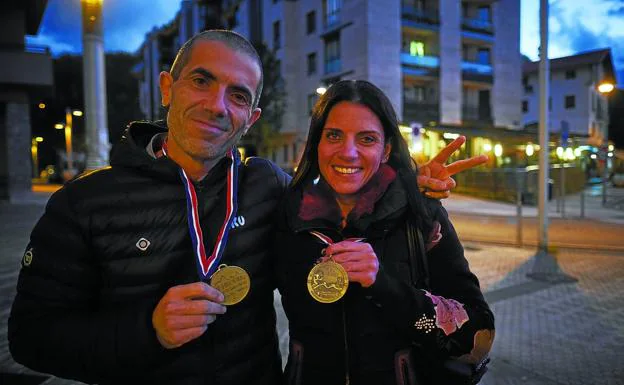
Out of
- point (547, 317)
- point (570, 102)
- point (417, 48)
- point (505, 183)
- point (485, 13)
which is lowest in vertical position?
point (547, 317)

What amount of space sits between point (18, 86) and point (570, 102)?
49762 mm

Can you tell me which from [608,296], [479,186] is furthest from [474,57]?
[608,296]

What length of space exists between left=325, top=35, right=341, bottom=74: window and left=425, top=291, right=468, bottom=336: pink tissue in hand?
1226 inches

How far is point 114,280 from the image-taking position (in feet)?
5.71

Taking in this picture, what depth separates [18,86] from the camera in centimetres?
2034

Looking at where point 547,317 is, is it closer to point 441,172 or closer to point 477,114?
point 441,172

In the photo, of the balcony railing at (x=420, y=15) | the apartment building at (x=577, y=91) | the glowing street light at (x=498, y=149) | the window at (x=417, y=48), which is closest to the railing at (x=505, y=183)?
the glowing street light at (x=498, y=149)

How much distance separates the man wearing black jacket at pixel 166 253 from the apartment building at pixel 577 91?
49431 mm

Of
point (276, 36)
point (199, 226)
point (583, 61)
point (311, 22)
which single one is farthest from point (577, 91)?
point (199, 226)

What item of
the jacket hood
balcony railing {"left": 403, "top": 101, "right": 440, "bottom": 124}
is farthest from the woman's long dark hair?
balcony railing {"left": 403, "top": 101, "right": 440, "bottom": 124}

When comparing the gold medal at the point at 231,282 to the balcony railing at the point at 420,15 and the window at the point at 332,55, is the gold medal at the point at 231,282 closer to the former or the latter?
the window at the point at 332,55

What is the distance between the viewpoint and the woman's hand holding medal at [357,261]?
167cm

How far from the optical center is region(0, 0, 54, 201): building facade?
64.4 ft

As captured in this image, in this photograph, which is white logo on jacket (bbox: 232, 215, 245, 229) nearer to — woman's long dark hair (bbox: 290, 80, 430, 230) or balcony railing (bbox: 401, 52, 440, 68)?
woman's long dark hair (bbox: 290, 80, 430, 230)
